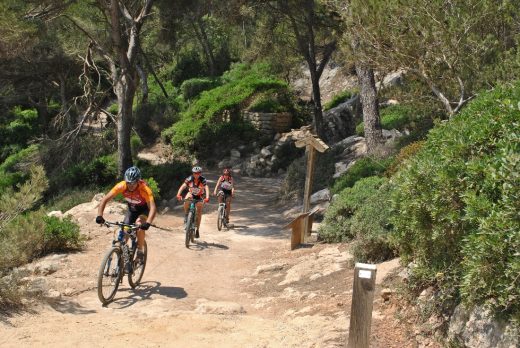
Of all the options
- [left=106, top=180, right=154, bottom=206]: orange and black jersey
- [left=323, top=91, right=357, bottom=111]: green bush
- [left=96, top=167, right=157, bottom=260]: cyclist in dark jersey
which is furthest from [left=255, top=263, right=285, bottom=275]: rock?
[left=323, top=91, right=357, bottom=111]: green bush

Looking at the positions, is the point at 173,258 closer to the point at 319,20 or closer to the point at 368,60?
the point at 368,60

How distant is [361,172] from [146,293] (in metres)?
7.49

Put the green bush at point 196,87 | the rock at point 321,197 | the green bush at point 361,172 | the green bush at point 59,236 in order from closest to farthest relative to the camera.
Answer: the green bush at point 59,236, the green bush at point 361,172, the rock at point 321,197, the green bush at point 196,87

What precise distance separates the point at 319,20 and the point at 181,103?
15571 mm

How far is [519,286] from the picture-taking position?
15.3 feet

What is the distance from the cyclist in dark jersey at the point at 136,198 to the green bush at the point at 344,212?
4088 millimetres

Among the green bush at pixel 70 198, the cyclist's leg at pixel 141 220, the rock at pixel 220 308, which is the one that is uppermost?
the cyclist's leg at pixel 141 220

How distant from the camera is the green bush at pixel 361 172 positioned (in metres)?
14.4

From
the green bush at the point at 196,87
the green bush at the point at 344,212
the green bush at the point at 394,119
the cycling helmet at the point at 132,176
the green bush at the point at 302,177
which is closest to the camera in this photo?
the cycling helmet at the point at 132,176

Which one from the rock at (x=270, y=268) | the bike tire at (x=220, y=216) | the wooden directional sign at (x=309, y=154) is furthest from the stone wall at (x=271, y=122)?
the rock at (x=270, y=268)

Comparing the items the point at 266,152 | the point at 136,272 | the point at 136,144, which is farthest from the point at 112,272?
the point at 136,144

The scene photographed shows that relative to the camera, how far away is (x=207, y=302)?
8.58m

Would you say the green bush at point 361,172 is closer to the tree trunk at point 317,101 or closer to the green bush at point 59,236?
the green bush at point 59,236

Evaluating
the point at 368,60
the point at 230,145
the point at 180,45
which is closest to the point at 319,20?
the point at 230,145
